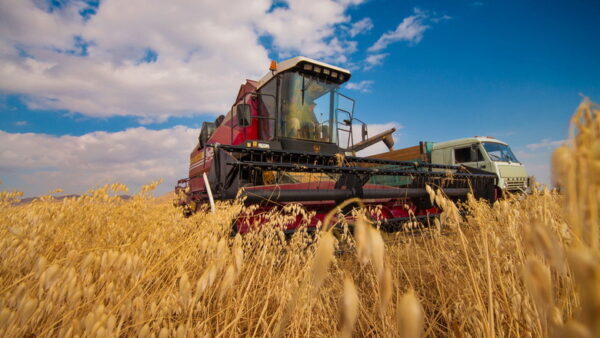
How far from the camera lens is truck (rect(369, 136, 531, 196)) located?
704 cm

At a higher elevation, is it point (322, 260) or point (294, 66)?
point (294, 66)

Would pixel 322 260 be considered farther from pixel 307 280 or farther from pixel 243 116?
pixel 243 116

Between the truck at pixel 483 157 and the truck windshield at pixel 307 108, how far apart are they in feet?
11.2

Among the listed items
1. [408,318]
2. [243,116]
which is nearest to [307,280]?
[408,318]

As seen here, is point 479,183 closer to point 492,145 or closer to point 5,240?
point 492,145

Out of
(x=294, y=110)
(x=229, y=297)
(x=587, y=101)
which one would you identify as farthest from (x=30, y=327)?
(x=294, y=110)

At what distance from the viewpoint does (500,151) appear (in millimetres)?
7535

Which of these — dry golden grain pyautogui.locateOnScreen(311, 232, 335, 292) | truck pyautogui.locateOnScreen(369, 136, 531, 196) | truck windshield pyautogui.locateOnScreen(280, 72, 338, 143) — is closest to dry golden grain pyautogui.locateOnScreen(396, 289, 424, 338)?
dry golden grain pyautogui.locateOnScreen(311, 232, 335, 292)

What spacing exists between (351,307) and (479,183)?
5.06 m

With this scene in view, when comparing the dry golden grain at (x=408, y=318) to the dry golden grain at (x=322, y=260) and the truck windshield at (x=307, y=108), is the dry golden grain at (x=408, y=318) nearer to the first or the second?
the dry golden grain at (x=322, y=260)

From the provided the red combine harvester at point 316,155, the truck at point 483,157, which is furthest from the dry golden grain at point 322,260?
the truck at point 483,157

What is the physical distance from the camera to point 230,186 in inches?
102

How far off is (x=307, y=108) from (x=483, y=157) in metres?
5.33

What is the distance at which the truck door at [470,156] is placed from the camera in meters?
7.25
